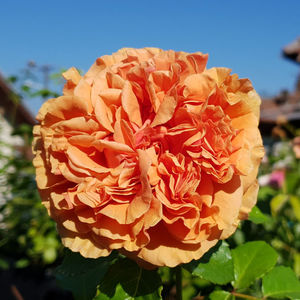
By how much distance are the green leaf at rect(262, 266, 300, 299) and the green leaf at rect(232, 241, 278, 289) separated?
2.4 inches

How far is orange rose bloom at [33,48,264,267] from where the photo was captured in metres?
0.73

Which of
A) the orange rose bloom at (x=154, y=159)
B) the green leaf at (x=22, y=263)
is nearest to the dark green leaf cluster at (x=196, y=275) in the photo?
the orange rose bloom at (x=154, y=159)

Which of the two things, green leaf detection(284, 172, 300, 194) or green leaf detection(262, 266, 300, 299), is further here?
green leaf detection(284, 172, 300, 194)

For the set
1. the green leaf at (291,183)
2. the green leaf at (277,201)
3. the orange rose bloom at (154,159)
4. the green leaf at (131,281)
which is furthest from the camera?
the green leaf at (291,183)

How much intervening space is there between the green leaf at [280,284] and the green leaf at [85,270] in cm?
44

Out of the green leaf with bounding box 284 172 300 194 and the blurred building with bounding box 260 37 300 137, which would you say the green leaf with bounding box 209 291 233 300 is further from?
the blurred building with bounding box 260 37 300 137

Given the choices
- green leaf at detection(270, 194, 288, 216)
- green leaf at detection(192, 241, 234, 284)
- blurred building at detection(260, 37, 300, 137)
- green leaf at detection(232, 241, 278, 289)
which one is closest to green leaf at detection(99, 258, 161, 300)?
green leaf at detection(192, 241, 234, 284)

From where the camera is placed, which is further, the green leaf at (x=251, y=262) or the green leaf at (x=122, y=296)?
the green leaf at (x=251, y=262)

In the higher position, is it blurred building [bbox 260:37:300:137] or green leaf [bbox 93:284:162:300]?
green leaf [bbox 93:284:162:300]

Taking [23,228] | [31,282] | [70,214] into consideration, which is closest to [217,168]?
[70,214]

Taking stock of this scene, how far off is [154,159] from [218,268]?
318 mm

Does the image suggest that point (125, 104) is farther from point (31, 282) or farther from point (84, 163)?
point (31, 282)

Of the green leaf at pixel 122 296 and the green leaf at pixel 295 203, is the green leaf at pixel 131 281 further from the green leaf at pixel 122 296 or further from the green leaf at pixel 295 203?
the green leaf at pixel 295 203

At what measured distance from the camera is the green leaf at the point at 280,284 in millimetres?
950
